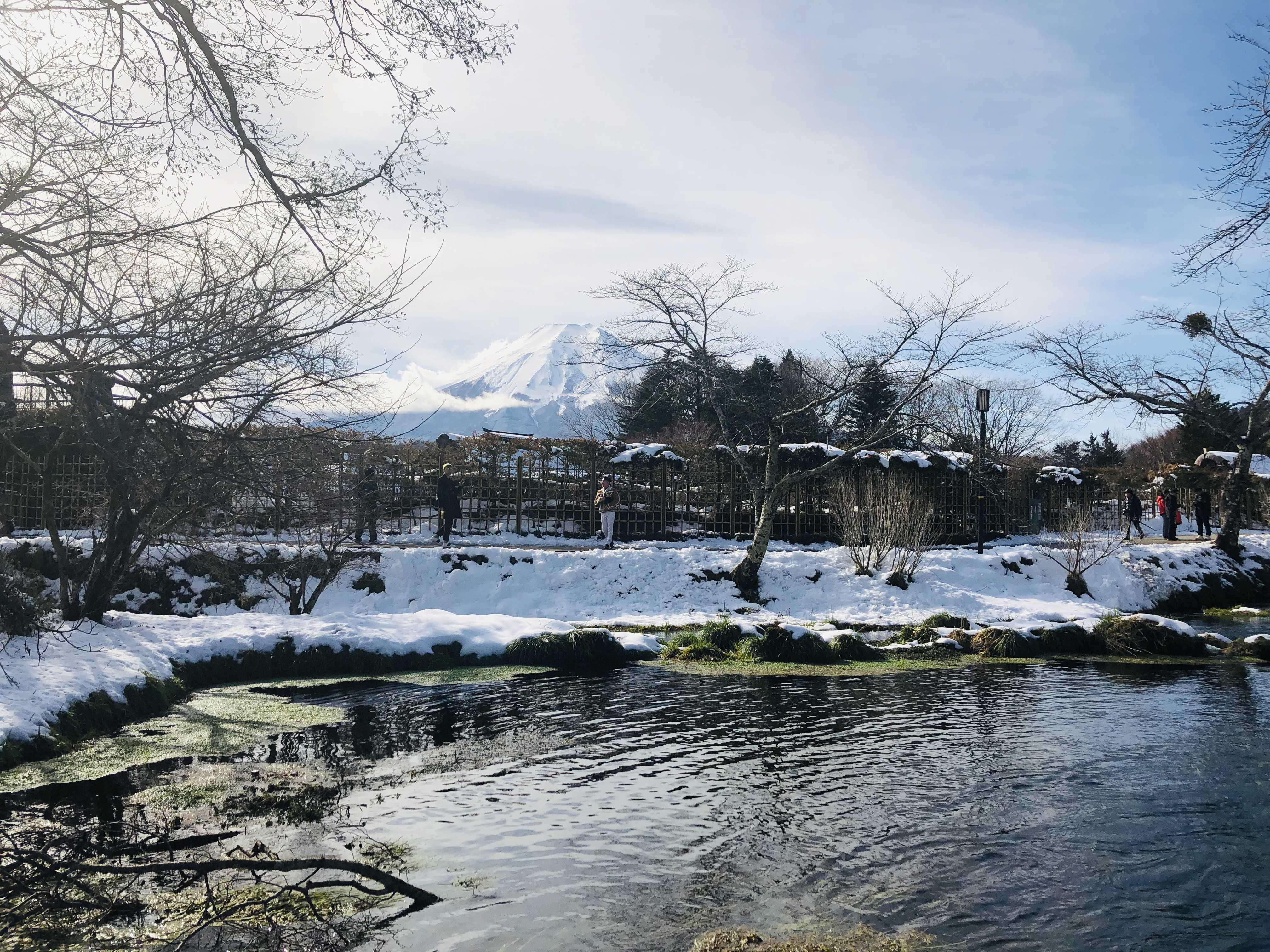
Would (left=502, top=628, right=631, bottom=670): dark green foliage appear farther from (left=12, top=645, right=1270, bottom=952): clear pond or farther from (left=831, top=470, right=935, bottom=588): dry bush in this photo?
(left=831, top=470, right=935, bottom=588): dry bush

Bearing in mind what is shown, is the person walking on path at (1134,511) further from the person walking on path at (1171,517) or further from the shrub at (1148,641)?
the shrub at (1148,641)

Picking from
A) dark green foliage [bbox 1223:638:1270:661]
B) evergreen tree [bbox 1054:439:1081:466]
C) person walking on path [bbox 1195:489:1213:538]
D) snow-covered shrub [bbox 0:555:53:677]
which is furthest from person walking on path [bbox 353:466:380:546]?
evergreen tree [bbox 1054:439:1081:466]

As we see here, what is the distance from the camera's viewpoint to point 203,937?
4102mm

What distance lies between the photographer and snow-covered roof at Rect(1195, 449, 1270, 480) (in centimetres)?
3170

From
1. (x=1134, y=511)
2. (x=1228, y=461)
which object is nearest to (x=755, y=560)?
(x=1134, y=511)

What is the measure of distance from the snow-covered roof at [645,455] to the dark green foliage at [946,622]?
828 cm

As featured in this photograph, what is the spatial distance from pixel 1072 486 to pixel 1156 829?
2487 cm

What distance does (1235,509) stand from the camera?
870 inches

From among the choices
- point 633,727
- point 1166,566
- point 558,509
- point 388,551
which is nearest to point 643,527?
point 558,509

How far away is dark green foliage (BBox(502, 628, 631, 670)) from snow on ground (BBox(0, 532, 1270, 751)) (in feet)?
0.70

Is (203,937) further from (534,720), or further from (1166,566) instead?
(1166,566)

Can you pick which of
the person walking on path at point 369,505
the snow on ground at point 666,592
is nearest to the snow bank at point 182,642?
the snow on ground at point 666,592

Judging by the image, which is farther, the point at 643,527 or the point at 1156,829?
the point at 643,527

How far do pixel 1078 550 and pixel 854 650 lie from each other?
8.31 meters
